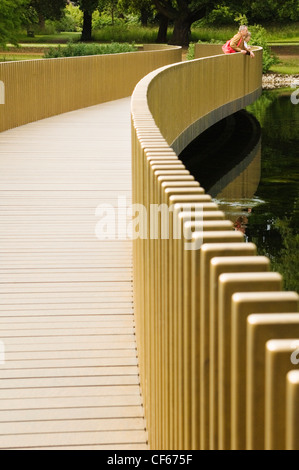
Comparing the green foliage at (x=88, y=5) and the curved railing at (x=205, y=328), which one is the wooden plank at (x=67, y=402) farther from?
the green foliage at (x=88, y=5)

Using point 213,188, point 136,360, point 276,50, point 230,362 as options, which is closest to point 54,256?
point 136,360

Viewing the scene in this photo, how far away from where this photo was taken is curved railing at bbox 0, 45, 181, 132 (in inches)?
681

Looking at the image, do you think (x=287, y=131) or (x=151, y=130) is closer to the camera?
(x=151, y=130)

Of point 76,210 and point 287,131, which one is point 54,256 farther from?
point 287,131

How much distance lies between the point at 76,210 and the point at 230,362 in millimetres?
7648

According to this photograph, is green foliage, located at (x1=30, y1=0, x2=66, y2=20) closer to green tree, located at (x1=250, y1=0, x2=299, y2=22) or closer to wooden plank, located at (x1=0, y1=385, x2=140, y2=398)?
green tree, located at (x1=250, y1=0, x2=299, y2=22)

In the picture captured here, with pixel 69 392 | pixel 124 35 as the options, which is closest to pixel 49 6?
pixel 124 35

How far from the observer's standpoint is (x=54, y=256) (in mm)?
7805

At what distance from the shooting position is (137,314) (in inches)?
222

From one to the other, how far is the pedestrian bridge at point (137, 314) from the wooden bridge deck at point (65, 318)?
1cm

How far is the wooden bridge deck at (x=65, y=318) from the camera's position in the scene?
4469mm

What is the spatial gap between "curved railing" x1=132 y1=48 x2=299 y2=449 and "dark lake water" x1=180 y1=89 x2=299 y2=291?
38.8 feet

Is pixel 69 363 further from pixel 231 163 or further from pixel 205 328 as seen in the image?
pixel 231 163

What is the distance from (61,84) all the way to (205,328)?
18589 mm
